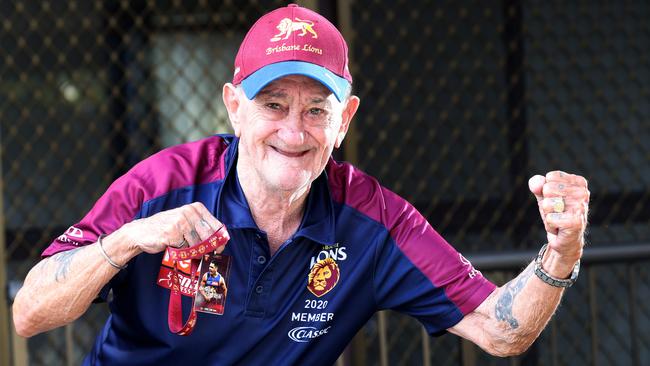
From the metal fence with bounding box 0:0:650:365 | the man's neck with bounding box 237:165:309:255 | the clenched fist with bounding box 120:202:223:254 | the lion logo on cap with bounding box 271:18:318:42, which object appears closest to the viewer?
the clenched fist with bounding box 120:202:223:254

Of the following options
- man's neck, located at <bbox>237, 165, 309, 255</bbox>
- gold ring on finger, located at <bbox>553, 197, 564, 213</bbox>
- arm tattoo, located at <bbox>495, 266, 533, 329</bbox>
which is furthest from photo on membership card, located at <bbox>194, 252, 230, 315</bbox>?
gold ring on finger, located at <bbox>553, 197, 564, 213</bbox>

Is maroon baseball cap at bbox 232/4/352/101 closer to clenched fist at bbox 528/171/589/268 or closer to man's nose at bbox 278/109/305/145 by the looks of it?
man's nose at bbox 278/109/305/145

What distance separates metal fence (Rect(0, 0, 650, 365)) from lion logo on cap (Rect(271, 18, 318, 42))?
2.63m

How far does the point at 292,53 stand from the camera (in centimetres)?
213

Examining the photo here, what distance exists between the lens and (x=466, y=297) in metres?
2.32

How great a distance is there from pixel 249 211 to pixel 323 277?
8.9 inches

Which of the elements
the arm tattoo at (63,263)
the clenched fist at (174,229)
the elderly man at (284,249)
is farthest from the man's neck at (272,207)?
the arm tattoo at (63,263)

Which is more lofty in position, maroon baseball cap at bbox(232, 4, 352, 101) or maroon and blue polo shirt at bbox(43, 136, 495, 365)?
maroon baseball cap at bbox(232, 4, 352, 101)

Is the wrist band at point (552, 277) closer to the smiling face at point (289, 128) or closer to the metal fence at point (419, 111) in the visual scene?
the smiling face at point (289, 128)

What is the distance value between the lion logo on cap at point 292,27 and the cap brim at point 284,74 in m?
0.08

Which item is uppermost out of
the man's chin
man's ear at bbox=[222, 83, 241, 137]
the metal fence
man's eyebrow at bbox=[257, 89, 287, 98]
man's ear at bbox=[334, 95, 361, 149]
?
man's eyebrow at bbox=[257, 89, 287, 98]

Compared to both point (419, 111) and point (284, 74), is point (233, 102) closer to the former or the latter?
point (284, 74)

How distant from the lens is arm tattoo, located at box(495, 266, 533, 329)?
7.27 ft

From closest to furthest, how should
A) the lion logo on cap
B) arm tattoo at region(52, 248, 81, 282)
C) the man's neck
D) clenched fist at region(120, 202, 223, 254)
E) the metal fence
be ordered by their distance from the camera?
1. clenched fist at region(120, 202, 223, 254)
2. arm tattoo at region(52, 248, 81, 282)
3. the lion logo on cap
4. the man's neck
5. the metal fence
